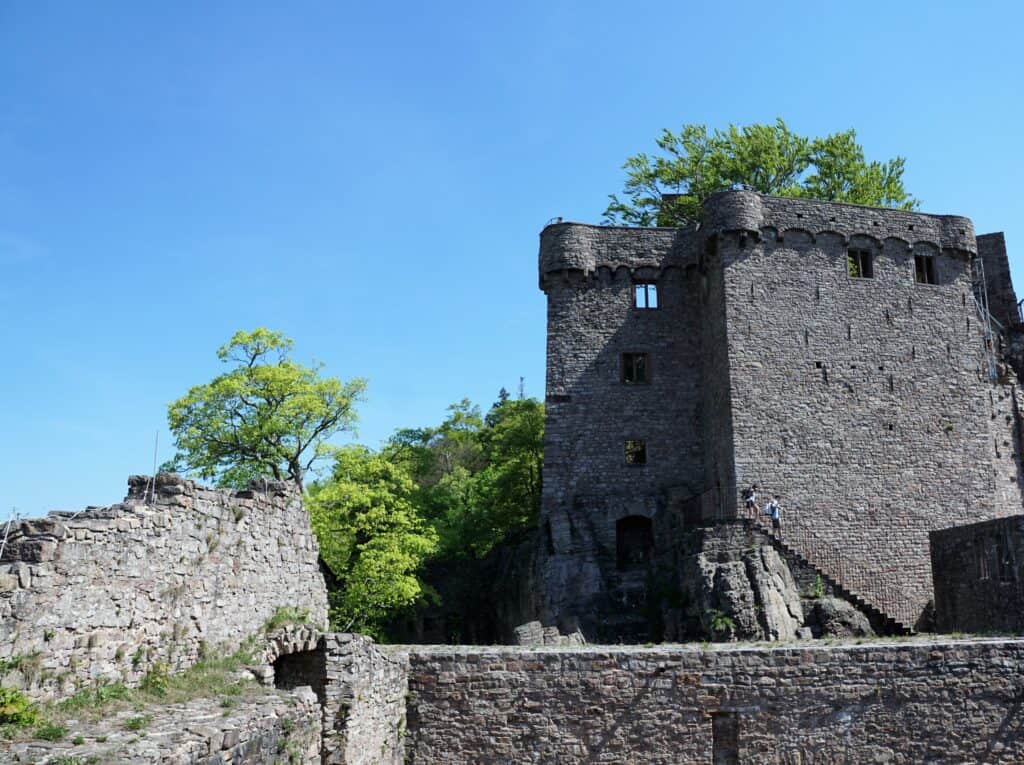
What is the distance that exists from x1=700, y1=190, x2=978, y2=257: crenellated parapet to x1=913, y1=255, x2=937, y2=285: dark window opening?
17.3 inches

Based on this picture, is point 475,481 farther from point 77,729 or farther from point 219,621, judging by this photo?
point 77,729

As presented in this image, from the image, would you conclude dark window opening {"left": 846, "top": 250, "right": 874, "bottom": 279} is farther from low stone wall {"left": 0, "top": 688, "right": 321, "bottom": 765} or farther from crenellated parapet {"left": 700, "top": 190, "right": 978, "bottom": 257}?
low stone wall {"left": 0, "top": 688, "right": 321, "bottom": 765}

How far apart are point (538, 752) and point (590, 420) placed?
18.5m

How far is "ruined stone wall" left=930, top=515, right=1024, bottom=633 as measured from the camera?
19766mm

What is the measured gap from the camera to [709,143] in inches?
1619

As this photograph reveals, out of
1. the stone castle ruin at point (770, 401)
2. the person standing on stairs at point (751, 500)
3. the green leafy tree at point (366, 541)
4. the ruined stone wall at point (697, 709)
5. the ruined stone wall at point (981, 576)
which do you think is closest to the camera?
the ruined stone wall at point (697, 709)

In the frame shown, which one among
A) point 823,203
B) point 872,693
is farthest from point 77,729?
point 823,203

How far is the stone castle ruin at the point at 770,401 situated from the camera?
2823cm

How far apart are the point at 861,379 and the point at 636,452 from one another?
7.22 meters

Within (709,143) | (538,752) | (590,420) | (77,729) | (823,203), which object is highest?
(709,143)

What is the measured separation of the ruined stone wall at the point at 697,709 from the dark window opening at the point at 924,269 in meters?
19.8

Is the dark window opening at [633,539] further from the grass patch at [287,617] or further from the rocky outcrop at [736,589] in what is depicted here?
the grass patch at [287,617]

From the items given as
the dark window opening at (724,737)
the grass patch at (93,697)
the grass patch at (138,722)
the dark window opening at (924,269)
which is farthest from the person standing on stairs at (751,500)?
the grass patch at (138,722)

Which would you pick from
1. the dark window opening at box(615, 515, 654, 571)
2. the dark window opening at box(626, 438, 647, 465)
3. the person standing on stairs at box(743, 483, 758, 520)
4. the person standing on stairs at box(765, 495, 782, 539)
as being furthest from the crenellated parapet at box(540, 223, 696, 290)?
the person standing on stairs at box(765, 495, 782, 539)
